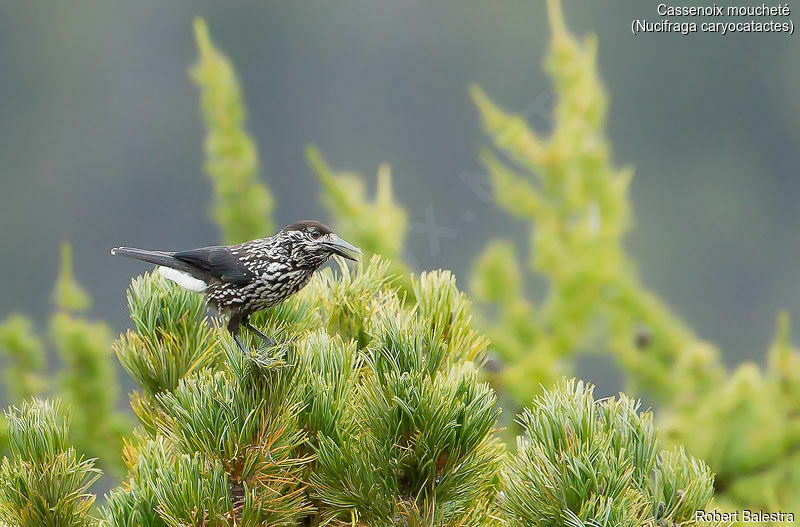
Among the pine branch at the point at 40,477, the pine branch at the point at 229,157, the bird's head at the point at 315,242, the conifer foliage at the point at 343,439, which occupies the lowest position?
the pine branch at the point at 40,477

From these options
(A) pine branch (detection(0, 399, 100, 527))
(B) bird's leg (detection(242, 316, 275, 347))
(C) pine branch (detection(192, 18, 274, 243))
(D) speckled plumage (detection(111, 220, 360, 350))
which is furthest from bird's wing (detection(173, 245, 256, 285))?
(C) pine branch (detection(192, 18, 274, 243))

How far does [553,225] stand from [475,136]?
20.3m

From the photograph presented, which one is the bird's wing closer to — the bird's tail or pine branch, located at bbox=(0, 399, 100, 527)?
the bird's tail

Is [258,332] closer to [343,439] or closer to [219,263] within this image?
[219,263]

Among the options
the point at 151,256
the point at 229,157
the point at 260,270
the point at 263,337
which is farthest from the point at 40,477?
the point at 229,157

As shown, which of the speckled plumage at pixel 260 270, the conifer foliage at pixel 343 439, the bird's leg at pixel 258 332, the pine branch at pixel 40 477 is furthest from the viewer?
the speckled plumage at pixel 260 270

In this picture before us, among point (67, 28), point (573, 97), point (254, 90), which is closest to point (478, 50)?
point (254, 90)

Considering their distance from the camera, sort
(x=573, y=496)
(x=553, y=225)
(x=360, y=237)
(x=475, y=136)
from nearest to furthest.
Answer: (x=573, y=496) < (x=360, y=237) < (x=553, y=225) < (x=475, y=136)

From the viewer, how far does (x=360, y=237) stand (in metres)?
4.02

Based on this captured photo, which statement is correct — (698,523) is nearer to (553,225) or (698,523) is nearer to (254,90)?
(553,225)

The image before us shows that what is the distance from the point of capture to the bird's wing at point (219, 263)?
2.20 meters

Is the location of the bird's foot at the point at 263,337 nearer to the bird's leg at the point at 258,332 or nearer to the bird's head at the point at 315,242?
the bird's leg at the point at 258,332

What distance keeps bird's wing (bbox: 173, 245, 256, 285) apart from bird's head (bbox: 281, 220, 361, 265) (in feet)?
0.46

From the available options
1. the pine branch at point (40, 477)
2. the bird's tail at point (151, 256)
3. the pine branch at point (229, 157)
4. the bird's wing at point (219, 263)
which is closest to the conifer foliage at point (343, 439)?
the pine branch at point (40, 477)
